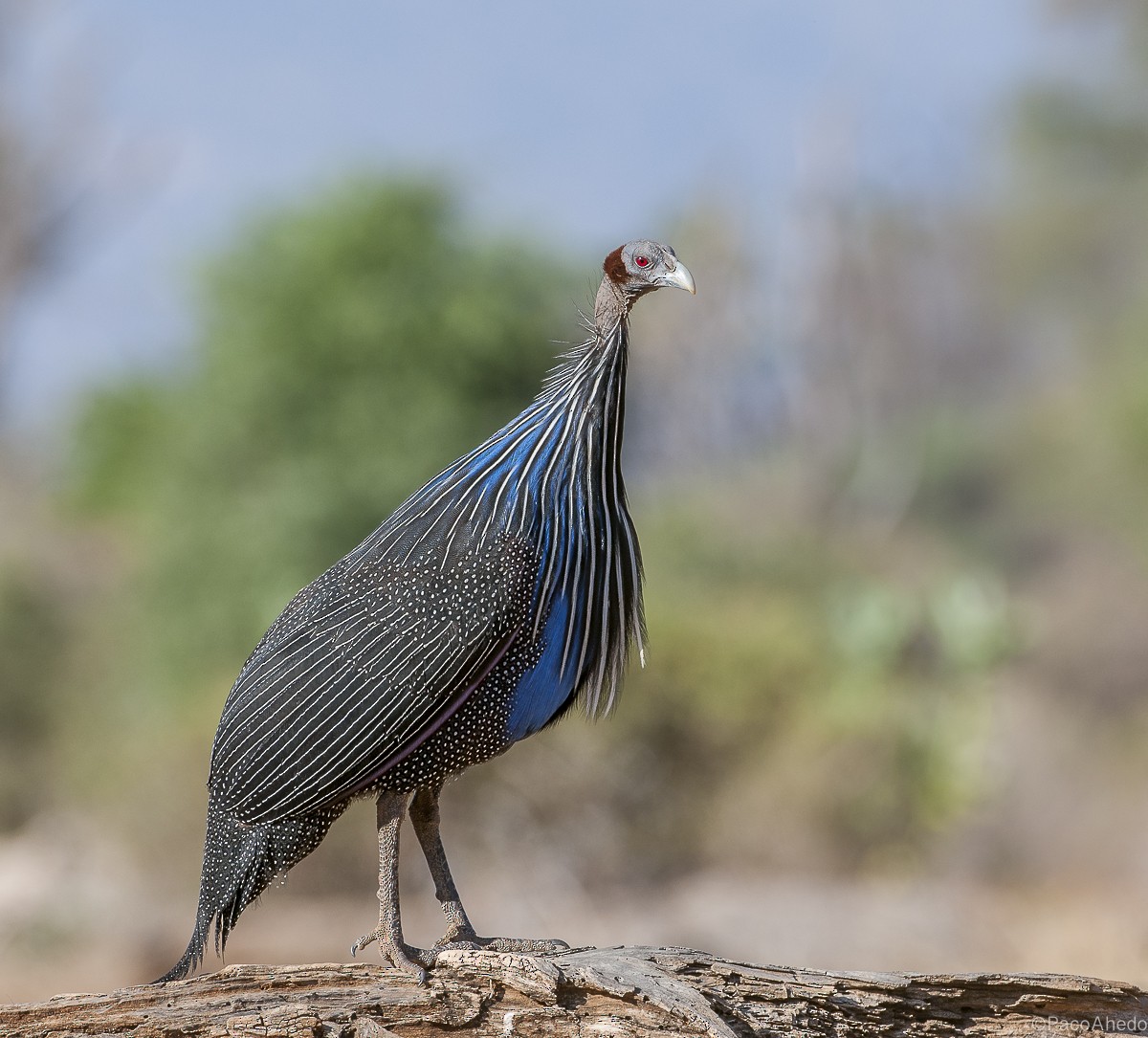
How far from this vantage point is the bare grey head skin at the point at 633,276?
5352 mm

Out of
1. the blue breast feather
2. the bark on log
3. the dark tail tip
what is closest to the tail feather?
the dark tail tip

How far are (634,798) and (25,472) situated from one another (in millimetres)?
25990

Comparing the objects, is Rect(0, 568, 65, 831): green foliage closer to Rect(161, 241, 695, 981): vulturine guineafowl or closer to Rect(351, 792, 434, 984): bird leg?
Rect(161, 241, 695, 981): vulturine guineafowl

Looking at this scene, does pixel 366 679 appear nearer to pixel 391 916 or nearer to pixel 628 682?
pixel 391 916

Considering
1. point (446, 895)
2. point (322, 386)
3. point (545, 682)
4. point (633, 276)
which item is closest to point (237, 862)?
point (446, 895)

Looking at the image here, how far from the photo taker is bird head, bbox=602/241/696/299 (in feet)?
17.5

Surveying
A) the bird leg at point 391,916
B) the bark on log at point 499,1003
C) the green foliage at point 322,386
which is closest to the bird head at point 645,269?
the bird leg at point 391,916

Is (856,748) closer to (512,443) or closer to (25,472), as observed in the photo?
(512,443)

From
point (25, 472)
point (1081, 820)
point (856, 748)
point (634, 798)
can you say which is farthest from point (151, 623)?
point (25, 472)

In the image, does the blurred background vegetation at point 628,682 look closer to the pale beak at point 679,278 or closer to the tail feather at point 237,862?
the pale beak at point 679,278

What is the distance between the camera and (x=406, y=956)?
4992mm

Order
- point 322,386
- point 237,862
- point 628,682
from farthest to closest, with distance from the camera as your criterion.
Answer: point 322,386, point 628,682, point 237,862

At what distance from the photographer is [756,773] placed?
50.3ft

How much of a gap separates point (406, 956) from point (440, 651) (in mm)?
996
